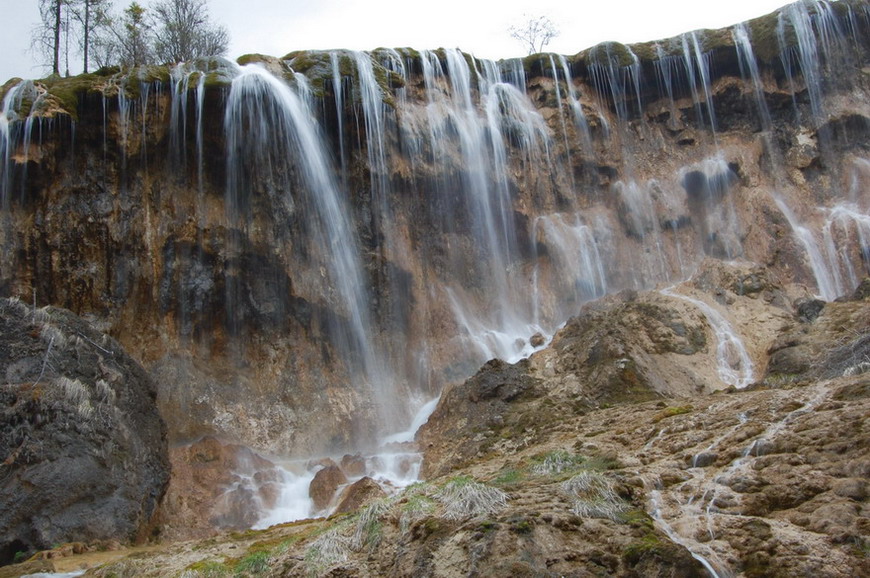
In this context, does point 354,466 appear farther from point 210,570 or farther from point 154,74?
point 154,74

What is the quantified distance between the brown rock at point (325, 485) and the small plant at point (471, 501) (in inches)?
302

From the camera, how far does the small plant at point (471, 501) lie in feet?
21.7

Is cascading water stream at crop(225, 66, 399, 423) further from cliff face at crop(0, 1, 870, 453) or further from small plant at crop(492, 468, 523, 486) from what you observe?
small plant at crop(492, 468, 523, 486)

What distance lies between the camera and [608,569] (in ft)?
18.3

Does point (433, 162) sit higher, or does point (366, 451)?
point (433, 162)

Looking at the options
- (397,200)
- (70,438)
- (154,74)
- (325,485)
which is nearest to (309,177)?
(397,200)

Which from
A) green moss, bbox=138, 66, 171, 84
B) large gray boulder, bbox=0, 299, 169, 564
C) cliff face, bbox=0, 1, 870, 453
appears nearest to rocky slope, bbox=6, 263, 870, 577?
large gray boulder, bbox=0, 299, 169, 564

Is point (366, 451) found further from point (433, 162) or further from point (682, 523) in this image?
point (682, 523)

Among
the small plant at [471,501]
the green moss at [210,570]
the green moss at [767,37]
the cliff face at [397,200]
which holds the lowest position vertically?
the green moss at [210,570]

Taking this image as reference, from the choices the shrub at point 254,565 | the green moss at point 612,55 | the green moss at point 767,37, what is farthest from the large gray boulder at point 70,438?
the green moss at point 767,37

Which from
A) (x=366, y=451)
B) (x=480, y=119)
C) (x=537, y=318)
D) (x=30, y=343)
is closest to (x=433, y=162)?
(x=480, y=119)

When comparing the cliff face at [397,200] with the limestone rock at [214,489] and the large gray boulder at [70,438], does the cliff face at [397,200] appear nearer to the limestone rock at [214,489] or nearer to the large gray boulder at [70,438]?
the limestone rock at [214,489]

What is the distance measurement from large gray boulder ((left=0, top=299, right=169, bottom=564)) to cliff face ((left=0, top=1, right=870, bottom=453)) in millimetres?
4679

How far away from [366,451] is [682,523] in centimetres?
1223
